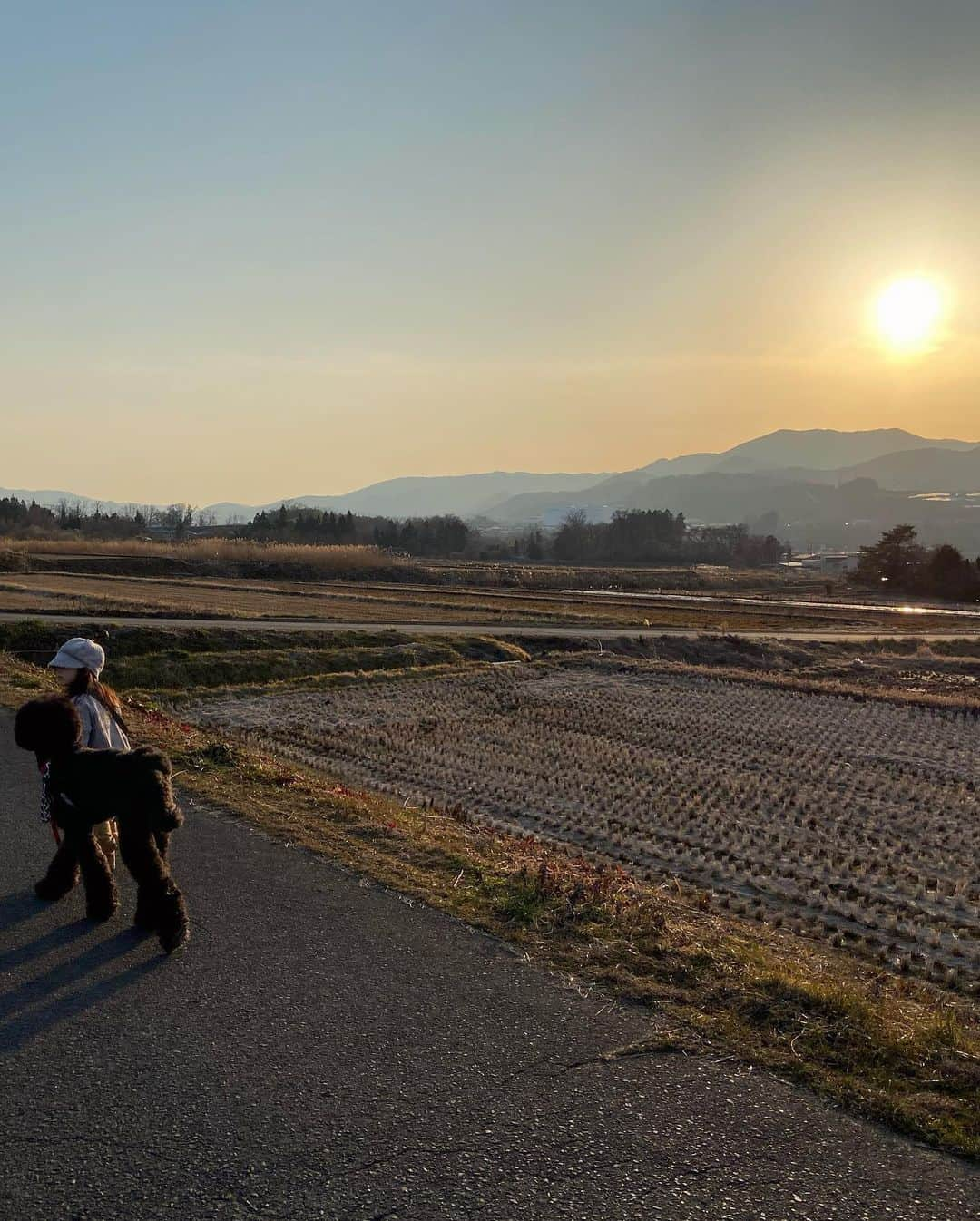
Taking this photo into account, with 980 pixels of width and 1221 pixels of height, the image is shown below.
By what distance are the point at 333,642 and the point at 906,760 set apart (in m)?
15.9

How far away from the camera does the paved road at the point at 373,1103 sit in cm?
381

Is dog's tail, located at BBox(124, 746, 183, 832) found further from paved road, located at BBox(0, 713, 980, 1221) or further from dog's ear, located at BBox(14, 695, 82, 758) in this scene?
paved road, located at BBox(0, 713, 980, 1221)

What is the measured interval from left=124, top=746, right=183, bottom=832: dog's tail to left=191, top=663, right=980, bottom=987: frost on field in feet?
18.0

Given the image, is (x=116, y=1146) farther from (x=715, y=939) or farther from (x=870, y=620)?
(x=870, y=620)

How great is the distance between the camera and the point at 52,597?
38.2 metres

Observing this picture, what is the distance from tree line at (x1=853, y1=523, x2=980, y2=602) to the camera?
282 feet

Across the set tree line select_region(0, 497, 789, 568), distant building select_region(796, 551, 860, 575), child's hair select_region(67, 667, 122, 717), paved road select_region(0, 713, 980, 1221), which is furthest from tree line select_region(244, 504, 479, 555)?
paved road select_region(0, 713, 980, 1221)

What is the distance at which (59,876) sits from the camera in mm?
6711

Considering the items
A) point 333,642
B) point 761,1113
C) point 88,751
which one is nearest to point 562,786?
point 88,751

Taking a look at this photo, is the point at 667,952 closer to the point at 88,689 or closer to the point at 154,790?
the point at 154,790

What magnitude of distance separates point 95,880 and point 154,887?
600 mm

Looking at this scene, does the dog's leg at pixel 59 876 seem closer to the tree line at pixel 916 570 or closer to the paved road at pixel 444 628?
the paved road at pixel 444 628

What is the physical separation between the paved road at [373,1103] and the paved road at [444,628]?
872 inches

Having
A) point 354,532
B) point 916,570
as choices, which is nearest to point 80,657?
point 916,570
